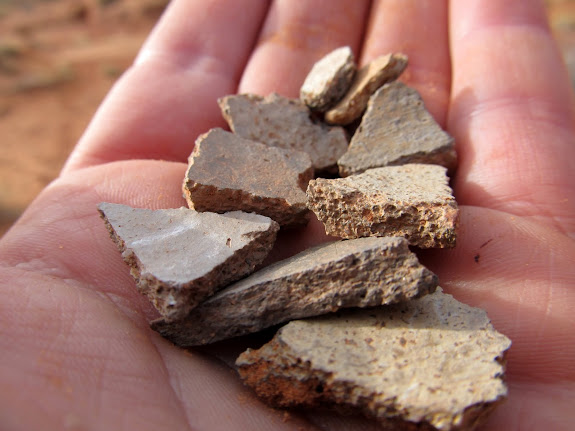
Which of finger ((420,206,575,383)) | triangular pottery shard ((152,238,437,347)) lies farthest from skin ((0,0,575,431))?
triangular pottery shard ((152,238,437,347))

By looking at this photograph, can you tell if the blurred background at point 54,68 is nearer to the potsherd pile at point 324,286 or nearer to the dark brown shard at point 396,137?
the potsherd pile at point 324,286

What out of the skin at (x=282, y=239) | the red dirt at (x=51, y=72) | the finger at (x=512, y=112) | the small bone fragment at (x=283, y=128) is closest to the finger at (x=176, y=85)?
the skin at (x=282, y=239)

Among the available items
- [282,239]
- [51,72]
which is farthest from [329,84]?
[51,72]

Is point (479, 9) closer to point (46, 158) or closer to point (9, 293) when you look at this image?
point (9, 293)

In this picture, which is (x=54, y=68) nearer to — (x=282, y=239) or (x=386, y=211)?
(x=282, y=239)

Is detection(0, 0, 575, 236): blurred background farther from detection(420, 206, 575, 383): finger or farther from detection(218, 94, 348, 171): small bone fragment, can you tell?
detection(420, 206, 575, 383): finger

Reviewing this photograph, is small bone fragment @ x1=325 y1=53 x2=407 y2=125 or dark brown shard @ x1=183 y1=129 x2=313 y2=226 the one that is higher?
small bone fragment @ x1=325 y1=53 x2=407 y2=125

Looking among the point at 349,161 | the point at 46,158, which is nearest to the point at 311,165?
the point at 349,161
